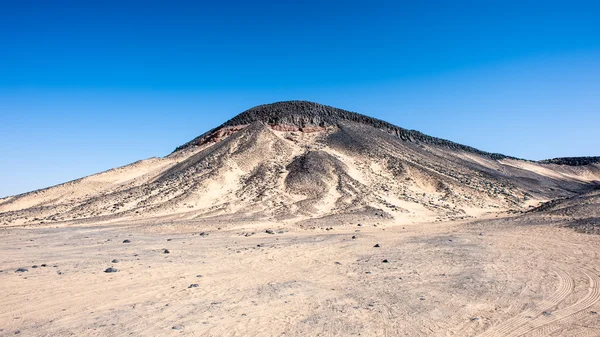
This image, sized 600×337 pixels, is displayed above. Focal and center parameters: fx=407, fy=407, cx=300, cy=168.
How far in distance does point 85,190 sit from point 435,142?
4932cm

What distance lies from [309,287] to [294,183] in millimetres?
25563

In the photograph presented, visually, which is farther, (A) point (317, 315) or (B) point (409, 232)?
(B) point (409, 232)

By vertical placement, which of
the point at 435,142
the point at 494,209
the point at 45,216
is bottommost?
the point at 494,209

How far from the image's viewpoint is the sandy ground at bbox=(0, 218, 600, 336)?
739 cm

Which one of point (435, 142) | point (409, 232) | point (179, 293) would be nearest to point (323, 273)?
point (179, 293)

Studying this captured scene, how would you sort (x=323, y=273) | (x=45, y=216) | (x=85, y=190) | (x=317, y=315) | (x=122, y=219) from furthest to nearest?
(x=85, y=190) → (x=45, y=216) → (x=122, y=219) → (x=323, y=273) → (x=317, y=315)

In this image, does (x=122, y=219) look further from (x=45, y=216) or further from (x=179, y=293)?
(x=179, y=293)

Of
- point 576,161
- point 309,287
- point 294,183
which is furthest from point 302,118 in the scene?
point 576,161

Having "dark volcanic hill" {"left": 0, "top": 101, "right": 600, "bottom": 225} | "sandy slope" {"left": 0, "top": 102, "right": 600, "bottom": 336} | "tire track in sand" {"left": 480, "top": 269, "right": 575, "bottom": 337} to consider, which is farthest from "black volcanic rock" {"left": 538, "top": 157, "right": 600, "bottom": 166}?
"tire track in sand" {"left": 480, "top": 269, "right": 575, "bottom": 337}

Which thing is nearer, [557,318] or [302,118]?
[557,318]

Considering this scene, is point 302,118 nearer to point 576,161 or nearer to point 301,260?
point 301,260

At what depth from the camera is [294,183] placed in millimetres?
35625

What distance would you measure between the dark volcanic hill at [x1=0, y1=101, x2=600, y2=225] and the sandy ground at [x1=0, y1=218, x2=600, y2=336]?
36.1 feet

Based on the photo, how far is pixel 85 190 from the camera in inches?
1645
